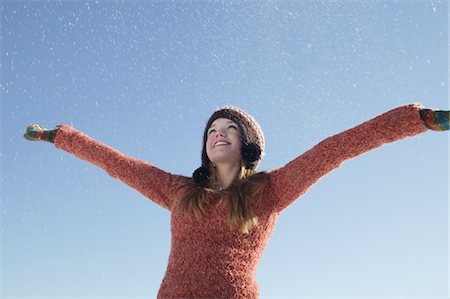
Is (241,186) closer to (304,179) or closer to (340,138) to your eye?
(304,179)

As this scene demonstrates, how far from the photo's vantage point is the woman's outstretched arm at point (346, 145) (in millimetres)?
2123

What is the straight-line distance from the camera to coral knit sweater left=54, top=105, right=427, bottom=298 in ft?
7.59

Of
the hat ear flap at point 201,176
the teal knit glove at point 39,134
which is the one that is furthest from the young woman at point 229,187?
the teal knit glove at point 39,134

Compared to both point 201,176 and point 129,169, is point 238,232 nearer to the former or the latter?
point 201,176

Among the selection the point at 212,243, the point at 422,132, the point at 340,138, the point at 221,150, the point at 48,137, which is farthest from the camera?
the point at 48,137

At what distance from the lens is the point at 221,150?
275cm

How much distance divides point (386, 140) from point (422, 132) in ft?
0.49

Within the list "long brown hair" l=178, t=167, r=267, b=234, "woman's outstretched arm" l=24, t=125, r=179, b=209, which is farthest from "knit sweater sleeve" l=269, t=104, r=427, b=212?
"woman's outstretched arm" l=24, t=125, r=179, b=209

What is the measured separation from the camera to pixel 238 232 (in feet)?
8.38

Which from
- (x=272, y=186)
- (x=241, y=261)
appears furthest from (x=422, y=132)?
(x=241, y=261)

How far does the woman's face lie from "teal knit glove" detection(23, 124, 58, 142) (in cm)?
93

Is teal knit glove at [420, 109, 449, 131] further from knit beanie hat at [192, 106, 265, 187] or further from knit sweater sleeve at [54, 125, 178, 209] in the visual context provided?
knit sweater sleeve at [54, 125, 178, 209]

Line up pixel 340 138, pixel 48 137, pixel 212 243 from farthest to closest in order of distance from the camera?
pixel 48 137, pixel 212 243, pixel 340 138

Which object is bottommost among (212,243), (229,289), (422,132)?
(229,289)
